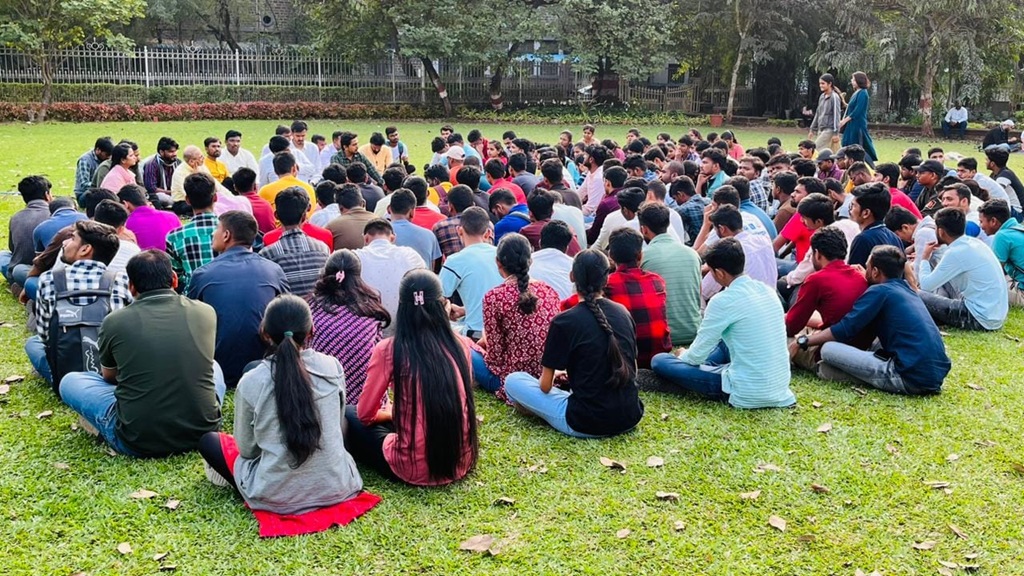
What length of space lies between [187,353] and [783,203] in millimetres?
6355

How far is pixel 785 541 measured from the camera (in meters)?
4.00

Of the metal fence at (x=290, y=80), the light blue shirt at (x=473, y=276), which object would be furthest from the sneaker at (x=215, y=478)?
the metal fence at (x=290, y=80)

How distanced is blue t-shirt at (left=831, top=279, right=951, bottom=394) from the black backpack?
4495mm

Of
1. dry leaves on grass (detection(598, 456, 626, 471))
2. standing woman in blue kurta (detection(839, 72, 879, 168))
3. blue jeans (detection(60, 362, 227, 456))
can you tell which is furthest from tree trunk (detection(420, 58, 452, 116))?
dry leaves on grass (detection(598, 456, 626, 471))

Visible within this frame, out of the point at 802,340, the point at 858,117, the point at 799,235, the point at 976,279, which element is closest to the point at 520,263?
the point at 802,340

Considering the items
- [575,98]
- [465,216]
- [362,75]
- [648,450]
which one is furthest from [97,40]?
[648,450]

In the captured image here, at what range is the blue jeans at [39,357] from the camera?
213 inches

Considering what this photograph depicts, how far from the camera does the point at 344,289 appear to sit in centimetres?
479

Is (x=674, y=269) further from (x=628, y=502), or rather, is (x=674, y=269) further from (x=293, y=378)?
(x=293, y=378)

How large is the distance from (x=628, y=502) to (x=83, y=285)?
3219 millimetres

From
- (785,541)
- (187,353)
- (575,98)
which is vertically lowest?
(785,541)

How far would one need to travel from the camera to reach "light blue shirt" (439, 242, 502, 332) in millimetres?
6016

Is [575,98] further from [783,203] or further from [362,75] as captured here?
[783,203]

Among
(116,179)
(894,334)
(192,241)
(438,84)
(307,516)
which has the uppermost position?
(438,84)
